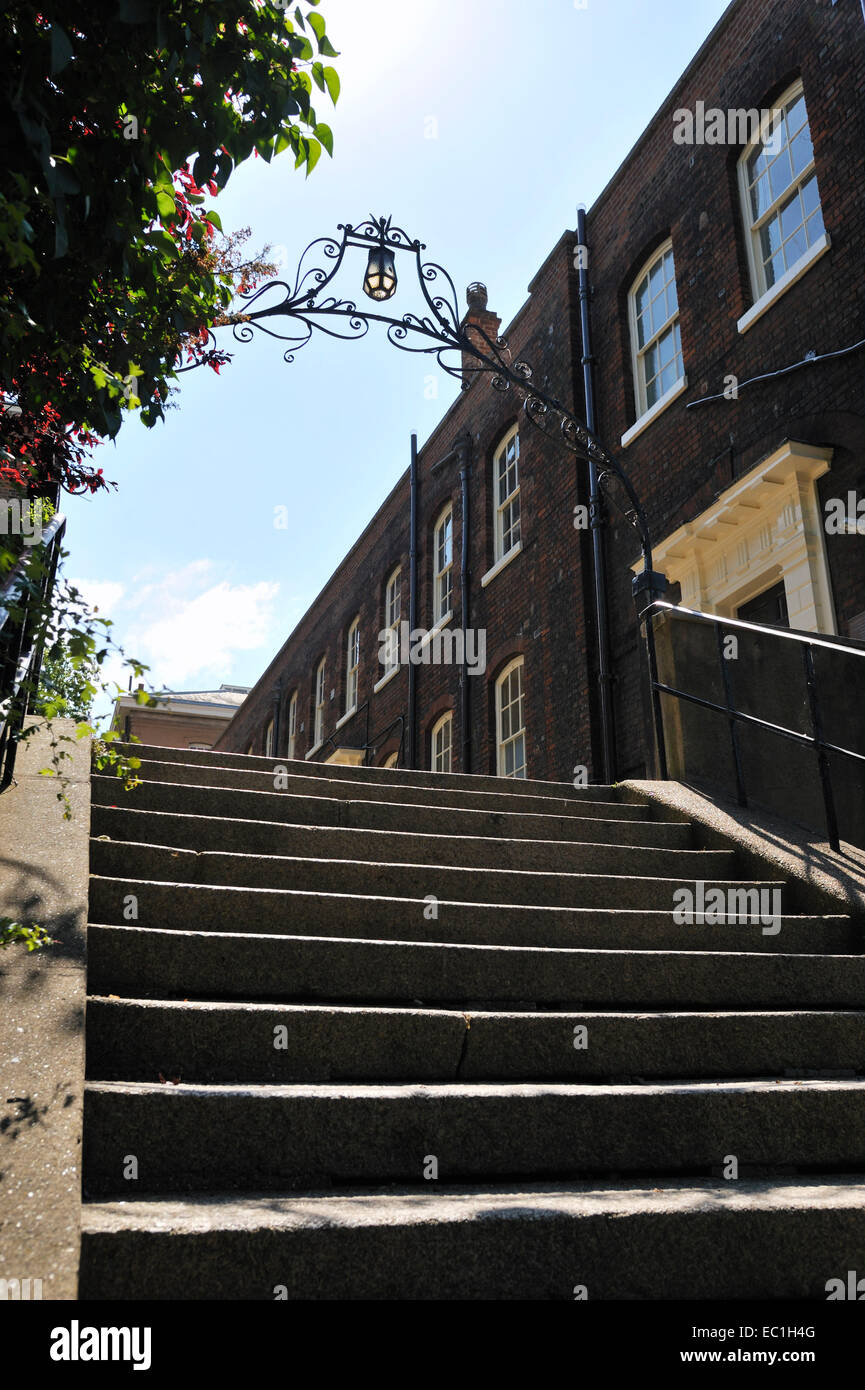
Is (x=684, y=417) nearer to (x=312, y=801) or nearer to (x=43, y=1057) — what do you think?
(x=312, y=801)

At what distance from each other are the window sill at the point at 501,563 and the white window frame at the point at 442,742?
2.10 metres

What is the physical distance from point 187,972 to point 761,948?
2332 mm

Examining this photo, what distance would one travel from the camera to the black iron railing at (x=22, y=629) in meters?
2.41

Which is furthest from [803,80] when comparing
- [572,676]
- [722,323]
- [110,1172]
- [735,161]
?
[110,1172]

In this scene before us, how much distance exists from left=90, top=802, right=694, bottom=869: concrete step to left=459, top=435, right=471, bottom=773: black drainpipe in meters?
9.13

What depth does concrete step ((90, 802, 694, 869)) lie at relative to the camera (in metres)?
4.36

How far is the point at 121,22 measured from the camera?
2414mm

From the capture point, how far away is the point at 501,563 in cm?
1415

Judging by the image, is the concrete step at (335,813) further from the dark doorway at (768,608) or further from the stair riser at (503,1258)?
the dark doorway at (768,608)

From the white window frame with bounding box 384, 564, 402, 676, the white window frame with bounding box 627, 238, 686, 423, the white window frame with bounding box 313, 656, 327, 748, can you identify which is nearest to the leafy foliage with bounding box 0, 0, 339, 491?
the white window frame with bounding box 627, 238, 686, 423
